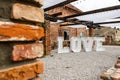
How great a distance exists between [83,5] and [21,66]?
480 cm

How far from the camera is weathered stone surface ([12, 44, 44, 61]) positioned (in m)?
0.63

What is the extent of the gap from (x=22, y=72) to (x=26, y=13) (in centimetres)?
23

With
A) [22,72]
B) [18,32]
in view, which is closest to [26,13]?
[18,32]

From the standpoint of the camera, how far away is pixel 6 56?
621mm

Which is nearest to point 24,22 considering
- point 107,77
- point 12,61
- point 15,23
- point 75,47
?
point 15,23

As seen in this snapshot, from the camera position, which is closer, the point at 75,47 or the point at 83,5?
the point at 83,5

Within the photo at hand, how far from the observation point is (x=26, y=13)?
680mm

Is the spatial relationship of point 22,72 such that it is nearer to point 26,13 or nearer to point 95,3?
point 26,13

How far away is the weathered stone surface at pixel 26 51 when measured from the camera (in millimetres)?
634

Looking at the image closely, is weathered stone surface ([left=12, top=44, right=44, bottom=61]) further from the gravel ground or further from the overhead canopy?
the overhead canopy

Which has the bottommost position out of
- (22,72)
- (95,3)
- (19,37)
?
(22,72)

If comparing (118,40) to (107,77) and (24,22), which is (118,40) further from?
(24,22)

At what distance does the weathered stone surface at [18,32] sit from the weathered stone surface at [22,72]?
109 mm

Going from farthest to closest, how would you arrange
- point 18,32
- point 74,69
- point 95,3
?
1. point 95,3
2. point 74,69
3. point 18,32
